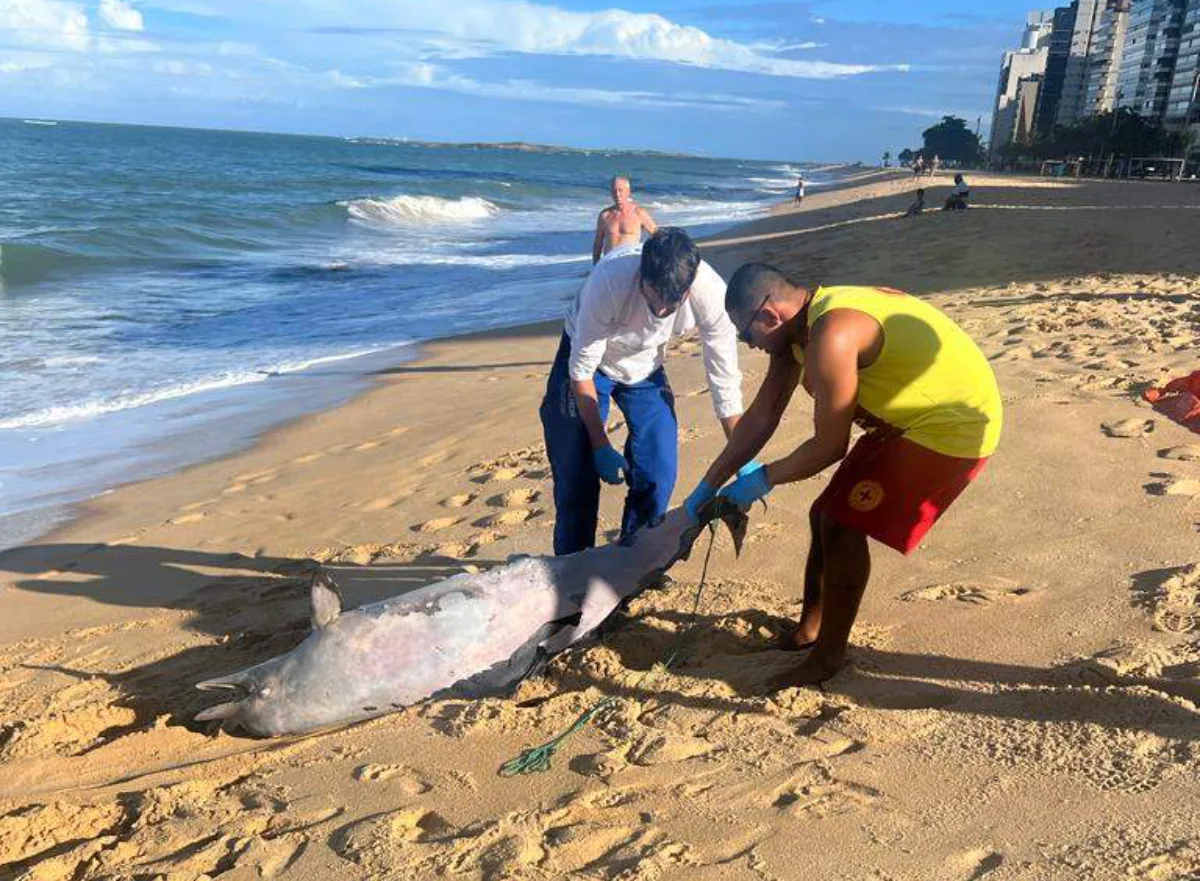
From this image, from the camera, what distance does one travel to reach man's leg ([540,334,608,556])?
4078 mm

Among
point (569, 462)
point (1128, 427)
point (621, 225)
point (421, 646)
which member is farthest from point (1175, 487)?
point (421, 646)

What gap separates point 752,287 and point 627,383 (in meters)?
1.17

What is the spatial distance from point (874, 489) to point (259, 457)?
551 cm

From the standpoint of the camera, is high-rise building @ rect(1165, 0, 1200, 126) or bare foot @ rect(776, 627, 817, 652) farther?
high-rise building @ rect(1165, 0, 1200, 126)

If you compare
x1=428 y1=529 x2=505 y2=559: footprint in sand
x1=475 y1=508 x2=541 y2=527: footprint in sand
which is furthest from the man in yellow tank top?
x1=475 y1=508 x2=541 y2=527: footprint in sand

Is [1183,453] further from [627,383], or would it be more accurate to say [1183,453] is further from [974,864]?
[974,864]

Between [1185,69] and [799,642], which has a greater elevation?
[1185,69]

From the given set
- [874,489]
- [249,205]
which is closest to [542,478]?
[874,489]

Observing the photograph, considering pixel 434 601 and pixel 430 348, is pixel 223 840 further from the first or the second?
pixel 430 348

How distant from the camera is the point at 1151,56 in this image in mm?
108062

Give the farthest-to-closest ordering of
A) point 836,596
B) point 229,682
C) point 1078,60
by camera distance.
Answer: point 1078,60, point 229,682, point 836,596

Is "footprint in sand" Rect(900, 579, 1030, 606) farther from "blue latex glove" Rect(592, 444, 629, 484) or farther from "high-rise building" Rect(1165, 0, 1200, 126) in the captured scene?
"high-rise building" Rect(1165, 0, 1200, 126)

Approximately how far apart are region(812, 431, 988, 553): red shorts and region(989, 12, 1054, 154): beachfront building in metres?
143

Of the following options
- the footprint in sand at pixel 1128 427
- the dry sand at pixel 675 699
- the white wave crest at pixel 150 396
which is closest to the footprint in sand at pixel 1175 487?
the dry sand at pixel 675 699
